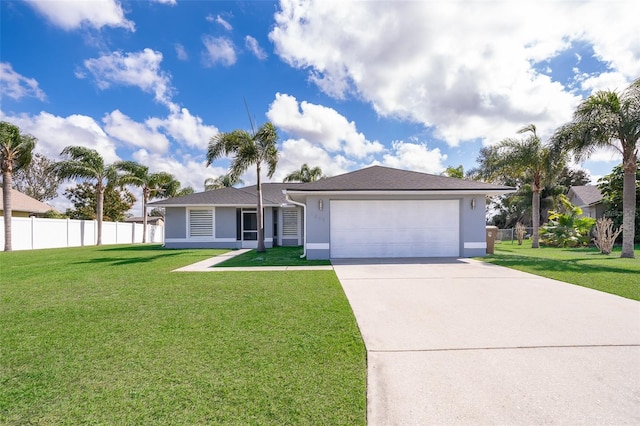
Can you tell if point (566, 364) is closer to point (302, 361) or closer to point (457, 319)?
point (457, 319)

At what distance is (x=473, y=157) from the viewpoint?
121 feet

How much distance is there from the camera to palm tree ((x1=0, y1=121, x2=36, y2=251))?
678 inches

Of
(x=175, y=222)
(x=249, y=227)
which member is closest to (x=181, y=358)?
(x=249, y=227)

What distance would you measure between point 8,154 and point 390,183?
73.9ft

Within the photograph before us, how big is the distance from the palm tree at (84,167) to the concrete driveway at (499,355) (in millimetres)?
24881

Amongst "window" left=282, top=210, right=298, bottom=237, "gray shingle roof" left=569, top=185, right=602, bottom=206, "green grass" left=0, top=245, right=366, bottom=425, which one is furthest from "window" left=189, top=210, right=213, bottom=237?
"gray shingle roof" left=569, top=185, right=602, bottom=206

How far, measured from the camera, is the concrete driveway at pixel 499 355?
241 centimetres

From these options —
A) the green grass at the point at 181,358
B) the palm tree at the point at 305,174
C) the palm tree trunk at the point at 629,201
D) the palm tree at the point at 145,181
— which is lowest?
the green grass at the point at 181,358

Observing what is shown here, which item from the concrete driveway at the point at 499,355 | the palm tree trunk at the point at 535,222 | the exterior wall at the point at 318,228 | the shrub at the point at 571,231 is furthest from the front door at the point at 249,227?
the shrub at the point at 571,231

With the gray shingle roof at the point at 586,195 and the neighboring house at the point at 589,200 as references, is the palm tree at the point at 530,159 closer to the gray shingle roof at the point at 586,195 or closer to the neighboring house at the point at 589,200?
the neighboring house at the point at 589,200

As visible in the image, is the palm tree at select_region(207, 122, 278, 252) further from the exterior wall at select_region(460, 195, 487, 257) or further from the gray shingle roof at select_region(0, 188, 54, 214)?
the gray shingle roof at select_region(0, 188, 54, 214)

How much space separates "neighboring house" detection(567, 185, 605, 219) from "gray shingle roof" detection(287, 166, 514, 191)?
18.4 meters

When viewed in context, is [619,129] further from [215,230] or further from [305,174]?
[305,174]

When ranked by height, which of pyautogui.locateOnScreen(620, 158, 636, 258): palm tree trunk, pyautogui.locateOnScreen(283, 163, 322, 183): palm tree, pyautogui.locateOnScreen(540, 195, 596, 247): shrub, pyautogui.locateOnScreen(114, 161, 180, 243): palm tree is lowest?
pyautogui.locateOnScreen(540, 195, 596, 247): shrub
